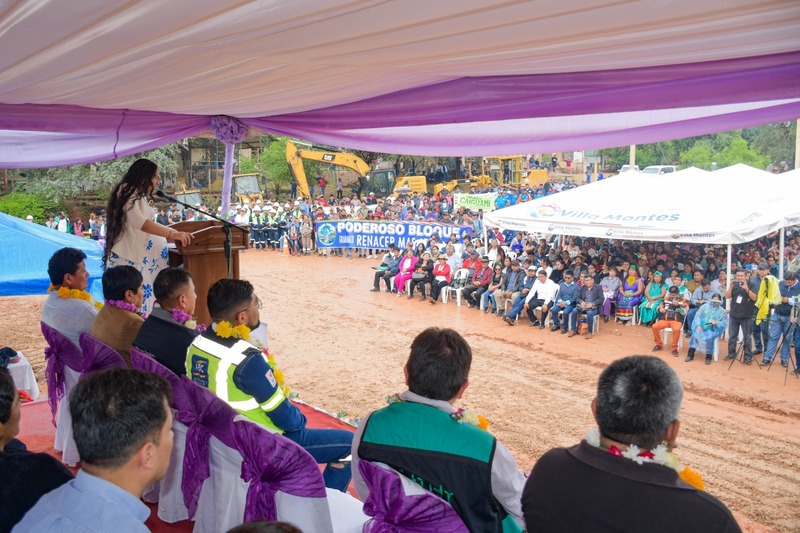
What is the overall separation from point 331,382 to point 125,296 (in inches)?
218

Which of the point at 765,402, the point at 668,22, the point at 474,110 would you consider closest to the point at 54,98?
the point at 474,110

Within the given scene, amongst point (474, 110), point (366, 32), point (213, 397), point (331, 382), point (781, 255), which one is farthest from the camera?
point (781, 255)

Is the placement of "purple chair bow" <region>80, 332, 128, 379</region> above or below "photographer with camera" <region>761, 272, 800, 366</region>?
above

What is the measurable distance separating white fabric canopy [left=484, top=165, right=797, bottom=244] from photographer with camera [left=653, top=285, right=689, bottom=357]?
996 millimetres

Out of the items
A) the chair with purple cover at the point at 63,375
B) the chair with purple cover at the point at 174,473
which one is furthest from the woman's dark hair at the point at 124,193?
the chair with purple cover at the point at 174,473

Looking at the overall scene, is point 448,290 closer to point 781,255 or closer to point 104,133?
point 781,255

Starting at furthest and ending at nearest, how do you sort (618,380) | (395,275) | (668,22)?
(395,275), (668,22), (618,380)

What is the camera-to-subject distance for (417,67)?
10.3 feet

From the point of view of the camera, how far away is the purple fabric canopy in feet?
9.45

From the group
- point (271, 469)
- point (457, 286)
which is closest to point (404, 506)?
point (271, 469)

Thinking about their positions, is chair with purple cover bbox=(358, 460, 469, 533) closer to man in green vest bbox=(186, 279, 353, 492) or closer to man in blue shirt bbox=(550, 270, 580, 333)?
man in green vest bbox=(186, 279, 353, 492)

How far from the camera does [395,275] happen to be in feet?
53.7

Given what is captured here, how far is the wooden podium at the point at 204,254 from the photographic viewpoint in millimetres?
4430

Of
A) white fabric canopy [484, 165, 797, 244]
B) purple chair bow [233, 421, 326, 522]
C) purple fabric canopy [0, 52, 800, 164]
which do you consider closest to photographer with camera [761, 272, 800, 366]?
white fabric canopy [484, 165, 797, 244]
